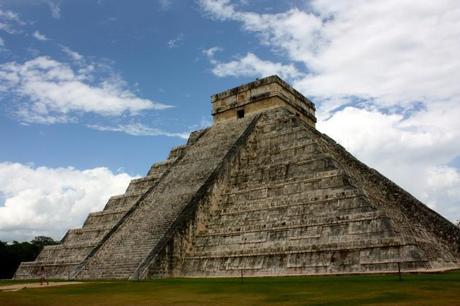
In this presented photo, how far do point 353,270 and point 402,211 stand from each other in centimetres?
607

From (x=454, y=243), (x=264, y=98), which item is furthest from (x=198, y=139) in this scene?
(x=454, y=243)

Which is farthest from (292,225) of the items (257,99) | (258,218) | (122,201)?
(122,201)

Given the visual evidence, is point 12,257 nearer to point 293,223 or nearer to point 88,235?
point 88,235

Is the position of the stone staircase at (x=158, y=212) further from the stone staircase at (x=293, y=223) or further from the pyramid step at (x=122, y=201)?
the pyramid step at (x=122, y=201)

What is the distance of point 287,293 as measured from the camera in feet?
29.5

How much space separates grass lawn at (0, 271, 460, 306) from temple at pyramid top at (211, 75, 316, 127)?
37.3 ft

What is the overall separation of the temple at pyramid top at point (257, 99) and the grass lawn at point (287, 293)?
11.4 m

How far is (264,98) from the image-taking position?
71.7 feet

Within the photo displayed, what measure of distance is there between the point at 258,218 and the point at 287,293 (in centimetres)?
620

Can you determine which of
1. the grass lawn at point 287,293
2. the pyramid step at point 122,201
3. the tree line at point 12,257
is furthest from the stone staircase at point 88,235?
the tree line at point 12,257

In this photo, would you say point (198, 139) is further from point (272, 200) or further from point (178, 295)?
point (178, 295)

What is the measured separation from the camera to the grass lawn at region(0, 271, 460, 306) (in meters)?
7.60

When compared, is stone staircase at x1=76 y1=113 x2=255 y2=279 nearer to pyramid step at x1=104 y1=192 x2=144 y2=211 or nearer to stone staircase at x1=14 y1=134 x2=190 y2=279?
stone staircase at x1=14 y1=134 x2=190 y2=279

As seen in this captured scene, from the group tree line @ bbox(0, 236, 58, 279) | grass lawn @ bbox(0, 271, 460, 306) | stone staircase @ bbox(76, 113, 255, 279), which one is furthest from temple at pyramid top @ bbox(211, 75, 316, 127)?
tree line @ bbox(0, 236, 58, 279)
